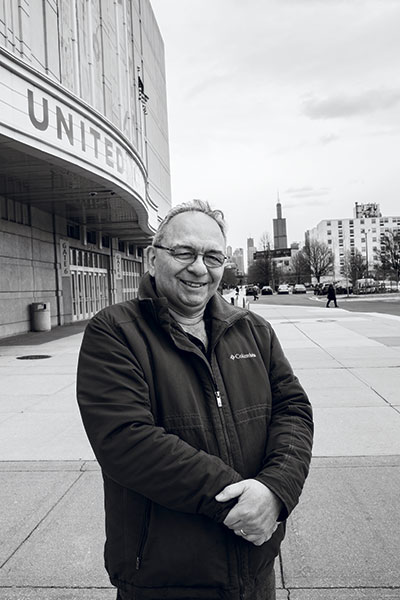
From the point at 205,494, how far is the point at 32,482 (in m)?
3.05

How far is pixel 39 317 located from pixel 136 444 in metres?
16.9

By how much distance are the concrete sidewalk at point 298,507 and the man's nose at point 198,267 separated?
182 centimetres

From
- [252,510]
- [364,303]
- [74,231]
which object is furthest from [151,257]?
[364,303]

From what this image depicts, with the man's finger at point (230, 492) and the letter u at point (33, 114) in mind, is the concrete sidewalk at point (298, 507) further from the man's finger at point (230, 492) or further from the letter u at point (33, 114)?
the letter u at point (33, 114)

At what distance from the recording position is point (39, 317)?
1773cm

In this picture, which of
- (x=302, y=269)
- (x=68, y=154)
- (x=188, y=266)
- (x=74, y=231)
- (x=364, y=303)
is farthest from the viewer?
(x=302, y=269)

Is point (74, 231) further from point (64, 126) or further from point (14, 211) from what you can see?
point (64, 126)

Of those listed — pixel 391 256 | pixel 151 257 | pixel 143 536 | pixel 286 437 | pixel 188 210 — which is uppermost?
pixel 391 256

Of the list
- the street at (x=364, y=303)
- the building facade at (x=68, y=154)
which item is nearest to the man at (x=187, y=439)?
the building facade at (x=68, y=154)

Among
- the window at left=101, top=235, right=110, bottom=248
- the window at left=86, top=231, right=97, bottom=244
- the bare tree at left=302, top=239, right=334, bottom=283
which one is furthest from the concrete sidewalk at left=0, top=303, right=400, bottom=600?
the bare tree at left=302, top=239, right=334, bottom=283

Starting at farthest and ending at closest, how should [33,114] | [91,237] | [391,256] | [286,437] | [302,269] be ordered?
[302,269], [391,256], [91,237], [33,114], [286,437]

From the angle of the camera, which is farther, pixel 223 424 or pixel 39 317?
pixel 39 317

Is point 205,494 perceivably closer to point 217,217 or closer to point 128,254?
point 217,217

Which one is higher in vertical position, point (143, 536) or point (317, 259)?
point (317, 259)
